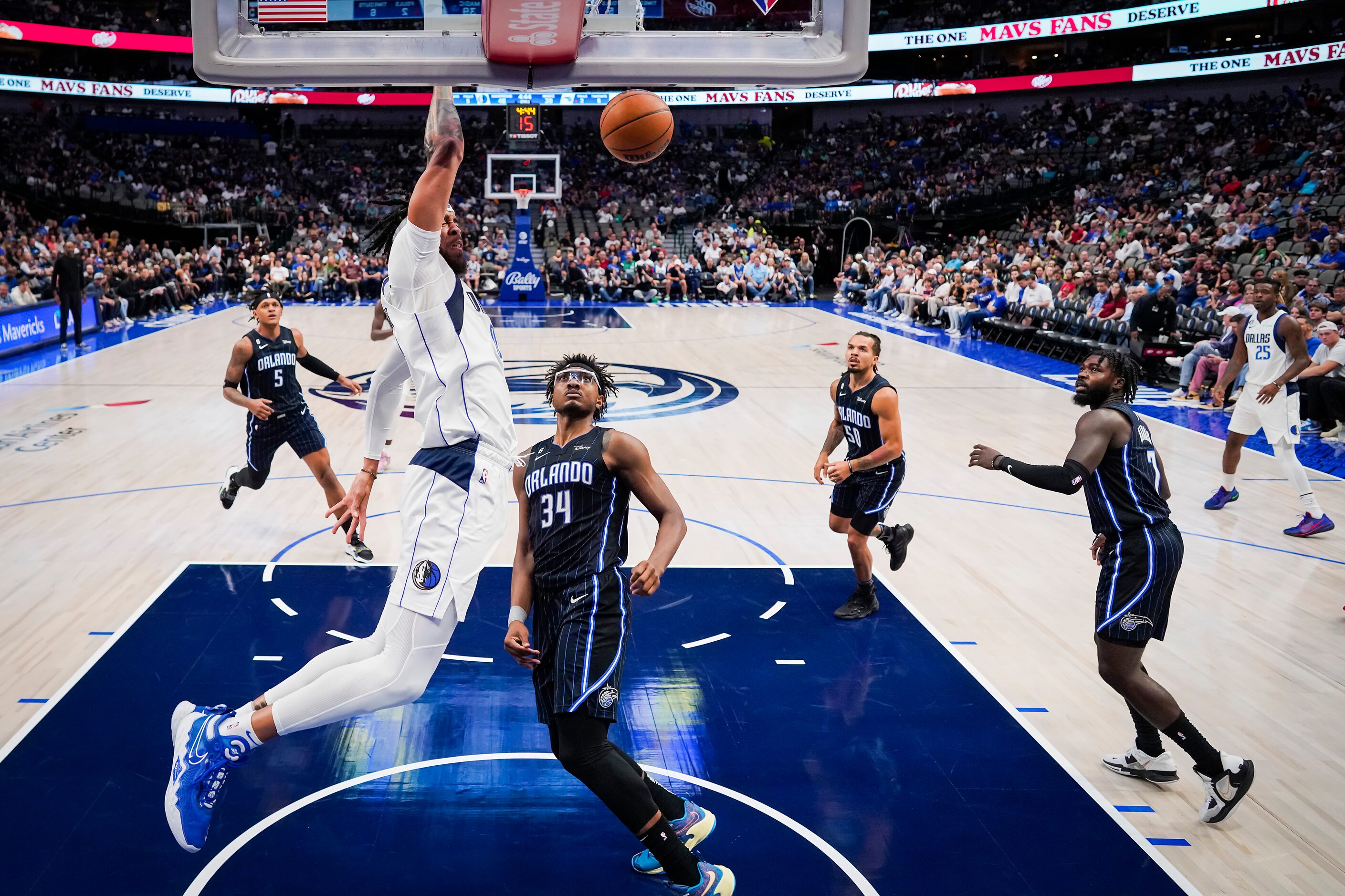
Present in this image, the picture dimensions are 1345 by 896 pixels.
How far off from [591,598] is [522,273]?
21355 mm

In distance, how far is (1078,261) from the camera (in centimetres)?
1973

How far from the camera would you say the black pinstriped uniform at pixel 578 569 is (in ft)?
10.6

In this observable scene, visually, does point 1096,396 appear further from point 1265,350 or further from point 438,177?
point 1265,350

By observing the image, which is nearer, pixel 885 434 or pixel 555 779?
pixel 555 779

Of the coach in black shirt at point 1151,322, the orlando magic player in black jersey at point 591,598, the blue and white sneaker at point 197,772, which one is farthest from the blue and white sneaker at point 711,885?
the coach in black shirt at point 1151,322

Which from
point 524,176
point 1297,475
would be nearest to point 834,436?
point 1297,475

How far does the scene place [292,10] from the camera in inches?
162

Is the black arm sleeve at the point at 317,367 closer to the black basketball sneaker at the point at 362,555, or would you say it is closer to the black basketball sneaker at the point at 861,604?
the black basketball sneaker at the point at 362,555

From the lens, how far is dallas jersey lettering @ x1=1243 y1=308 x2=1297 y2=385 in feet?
24.2

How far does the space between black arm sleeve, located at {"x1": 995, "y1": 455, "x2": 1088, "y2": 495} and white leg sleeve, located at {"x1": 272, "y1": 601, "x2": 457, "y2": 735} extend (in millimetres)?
Answer: 1990

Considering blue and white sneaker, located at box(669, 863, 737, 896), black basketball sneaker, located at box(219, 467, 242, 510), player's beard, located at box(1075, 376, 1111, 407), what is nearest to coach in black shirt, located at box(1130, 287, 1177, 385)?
player's beard, located at box(1075, 376, 1111, 407)

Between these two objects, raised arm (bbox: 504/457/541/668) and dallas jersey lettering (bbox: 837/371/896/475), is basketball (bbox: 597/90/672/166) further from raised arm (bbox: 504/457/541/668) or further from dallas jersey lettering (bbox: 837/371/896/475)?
raised arm (bbox: 504/457/541/668)

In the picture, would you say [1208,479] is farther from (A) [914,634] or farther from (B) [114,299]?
(B) [114,299]

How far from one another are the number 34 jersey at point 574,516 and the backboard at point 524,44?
1.58 m
